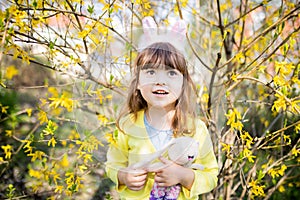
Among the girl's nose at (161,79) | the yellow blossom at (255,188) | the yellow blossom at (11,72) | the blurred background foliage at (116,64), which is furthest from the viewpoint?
the yellow blossom at (11,72)

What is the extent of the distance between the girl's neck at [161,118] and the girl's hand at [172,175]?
101mm

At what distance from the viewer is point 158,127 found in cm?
120

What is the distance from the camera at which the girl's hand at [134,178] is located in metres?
1.18

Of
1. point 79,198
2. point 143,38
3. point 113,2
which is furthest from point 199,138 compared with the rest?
point 79,198

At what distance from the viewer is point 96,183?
2.70 meters

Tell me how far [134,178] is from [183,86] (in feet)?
0.90

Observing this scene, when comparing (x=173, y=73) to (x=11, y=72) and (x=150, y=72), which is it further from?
(x=11, y=72)

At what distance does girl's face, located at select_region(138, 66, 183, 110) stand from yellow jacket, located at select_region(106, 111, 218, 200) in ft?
0.34

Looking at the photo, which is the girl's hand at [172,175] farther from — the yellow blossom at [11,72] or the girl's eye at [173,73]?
the yellow blossom at [11,72]

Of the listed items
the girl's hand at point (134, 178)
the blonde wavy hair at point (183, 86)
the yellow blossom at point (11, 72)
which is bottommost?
the girl's hand at point (134, 178)

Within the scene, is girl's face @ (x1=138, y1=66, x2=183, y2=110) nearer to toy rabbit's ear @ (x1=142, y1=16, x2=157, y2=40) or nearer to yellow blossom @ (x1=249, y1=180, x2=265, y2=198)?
toy rabbit's ear @ (x1=142, y1=16, x2=157, y2=40)

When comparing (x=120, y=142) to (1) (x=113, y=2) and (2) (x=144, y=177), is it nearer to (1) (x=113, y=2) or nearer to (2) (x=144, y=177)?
(2) (x=144, y=177)

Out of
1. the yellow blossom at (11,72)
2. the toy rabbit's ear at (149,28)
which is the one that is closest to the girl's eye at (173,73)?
the toy rabbit's ear at (149,28)

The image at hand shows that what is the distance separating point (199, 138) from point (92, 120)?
0.34 m
